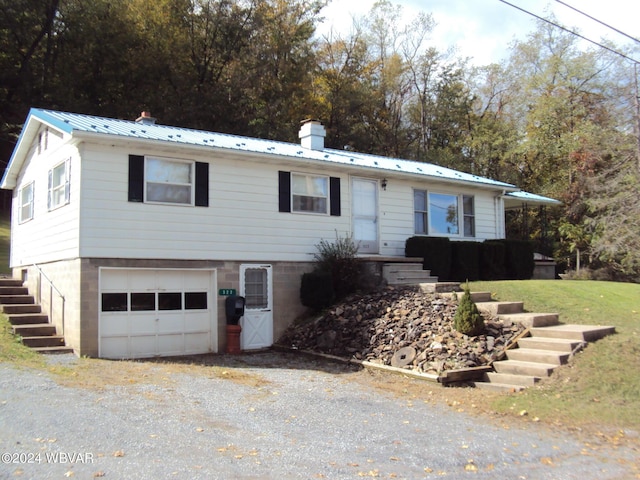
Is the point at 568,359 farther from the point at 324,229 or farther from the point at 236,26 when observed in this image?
the point at 236,26

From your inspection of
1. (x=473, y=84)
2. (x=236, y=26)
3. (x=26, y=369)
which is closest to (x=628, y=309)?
(x=26, y=369)

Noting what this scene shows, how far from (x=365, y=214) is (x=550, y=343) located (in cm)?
682

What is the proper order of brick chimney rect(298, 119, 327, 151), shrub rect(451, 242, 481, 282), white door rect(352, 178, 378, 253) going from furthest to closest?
brick chimney rect(298, 119, 327, 151) → shrub rect(451, 242, 481, 282) → white door rect(352, 178, 378, 253)

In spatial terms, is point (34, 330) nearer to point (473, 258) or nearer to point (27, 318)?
point (27, 318)

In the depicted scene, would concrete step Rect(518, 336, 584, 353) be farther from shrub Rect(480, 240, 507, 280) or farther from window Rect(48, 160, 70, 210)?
window Rect(48, 160, 70, 210)

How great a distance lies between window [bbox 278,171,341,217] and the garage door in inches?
108

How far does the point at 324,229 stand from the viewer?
590 inches

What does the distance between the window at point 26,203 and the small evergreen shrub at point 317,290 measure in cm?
802

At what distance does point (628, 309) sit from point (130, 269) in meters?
11.4

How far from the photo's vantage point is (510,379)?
959 cm

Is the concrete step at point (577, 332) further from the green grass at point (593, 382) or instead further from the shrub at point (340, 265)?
the shrub at point (340, 265)

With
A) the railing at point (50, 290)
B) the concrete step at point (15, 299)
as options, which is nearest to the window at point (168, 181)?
the railing at point (50, 290)

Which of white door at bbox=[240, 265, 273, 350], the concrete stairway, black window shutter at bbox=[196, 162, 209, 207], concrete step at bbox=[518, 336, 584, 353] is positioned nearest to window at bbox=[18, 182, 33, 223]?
black window shutter at bbox=[196, 162, 209, 207]

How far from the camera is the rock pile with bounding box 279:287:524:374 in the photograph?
10.5 m
